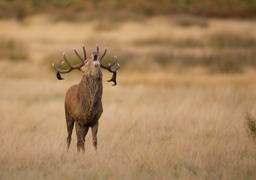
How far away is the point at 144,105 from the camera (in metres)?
16.6

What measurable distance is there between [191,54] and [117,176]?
1764 centimetres

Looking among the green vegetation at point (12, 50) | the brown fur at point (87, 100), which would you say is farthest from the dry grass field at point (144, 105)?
the brown fur at point (87, 100)

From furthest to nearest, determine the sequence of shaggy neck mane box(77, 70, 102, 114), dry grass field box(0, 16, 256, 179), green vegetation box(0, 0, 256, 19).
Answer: green vegetation box(0, 0, 256, 19)
shaggy neck mane box(77, 70, 102, 114)
dry grass field box(0, 16, 256, 179)

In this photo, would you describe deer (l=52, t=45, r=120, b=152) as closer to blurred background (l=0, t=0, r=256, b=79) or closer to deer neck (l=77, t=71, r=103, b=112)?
deer neck (l=77, t=71, r=103, b=112)

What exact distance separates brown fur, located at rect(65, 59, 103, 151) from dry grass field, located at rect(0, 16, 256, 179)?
1.41 ft

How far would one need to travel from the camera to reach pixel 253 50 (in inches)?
1062

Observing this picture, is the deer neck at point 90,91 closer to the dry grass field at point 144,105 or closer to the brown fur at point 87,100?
the brown fur at point 87,100

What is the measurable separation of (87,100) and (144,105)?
698 cm

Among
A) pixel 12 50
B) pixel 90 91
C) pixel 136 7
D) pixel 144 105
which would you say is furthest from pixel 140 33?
pixel 90 91

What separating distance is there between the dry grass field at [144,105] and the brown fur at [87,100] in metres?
0.43

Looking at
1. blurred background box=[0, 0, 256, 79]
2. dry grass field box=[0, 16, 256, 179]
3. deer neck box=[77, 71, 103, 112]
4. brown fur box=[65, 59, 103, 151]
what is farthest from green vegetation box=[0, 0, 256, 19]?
deer neck box=[77, 71, 103, 112]

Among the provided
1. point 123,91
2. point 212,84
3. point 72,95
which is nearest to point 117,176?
point 72,95

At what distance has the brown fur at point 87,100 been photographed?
30.6 ft

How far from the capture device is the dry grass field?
924 cm
